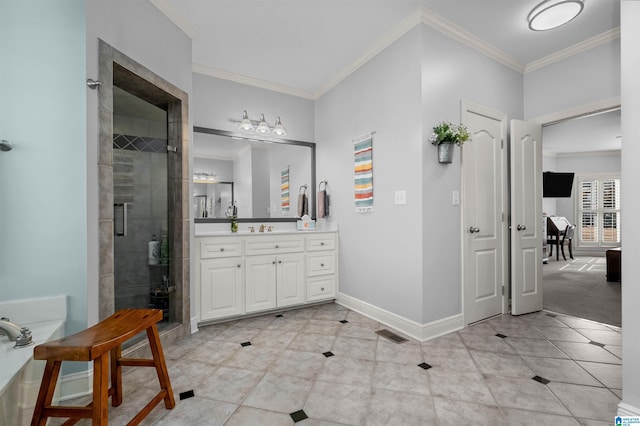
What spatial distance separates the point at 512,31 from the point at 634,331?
8.36 feet

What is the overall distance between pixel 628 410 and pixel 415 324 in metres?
1.28

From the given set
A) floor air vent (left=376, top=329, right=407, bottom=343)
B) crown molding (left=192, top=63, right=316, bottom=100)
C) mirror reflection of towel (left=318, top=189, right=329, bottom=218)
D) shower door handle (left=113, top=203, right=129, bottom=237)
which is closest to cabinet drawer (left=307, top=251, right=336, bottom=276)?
mirror reflection of towel (left=318, top=189, right=329, bottom=218)

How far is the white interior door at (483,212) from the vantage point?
8.96ft

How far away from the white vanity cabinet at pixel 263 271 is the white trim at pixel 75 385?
1058mm

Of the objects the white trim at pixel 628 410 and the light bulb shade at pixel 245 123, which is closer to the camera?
the white trim at pixel 628 410

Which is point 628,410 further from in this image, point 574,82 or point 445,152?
point 574,82

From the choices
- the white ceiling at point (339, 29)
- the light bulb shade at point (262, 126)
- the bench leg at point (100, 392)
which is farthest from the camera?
the light bulb shade at point (262, 126)

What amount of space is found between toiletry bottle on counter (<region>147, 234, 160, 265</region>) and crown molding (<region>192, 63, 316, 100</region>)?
1.86 meters

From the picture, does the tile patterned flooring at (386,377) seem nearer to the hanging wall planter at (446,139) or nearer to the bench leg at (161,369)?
the bench leg at (161,369)

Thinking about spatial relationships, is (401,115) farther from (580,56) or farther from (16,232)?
(16,232)

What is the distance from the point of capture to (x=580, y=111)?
2.82 meters

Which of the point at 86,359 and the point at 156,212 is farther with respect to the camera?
the point at 156,212

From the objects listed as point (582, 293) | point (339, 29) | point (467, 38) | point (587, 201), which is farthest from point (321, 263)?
point (587, 201)

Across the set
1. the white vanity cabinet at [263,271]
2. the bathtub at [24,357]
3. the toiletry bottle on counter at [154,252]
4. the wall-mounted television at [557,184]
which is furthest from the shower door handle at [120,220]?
the wall-mounted television at [557,184]
